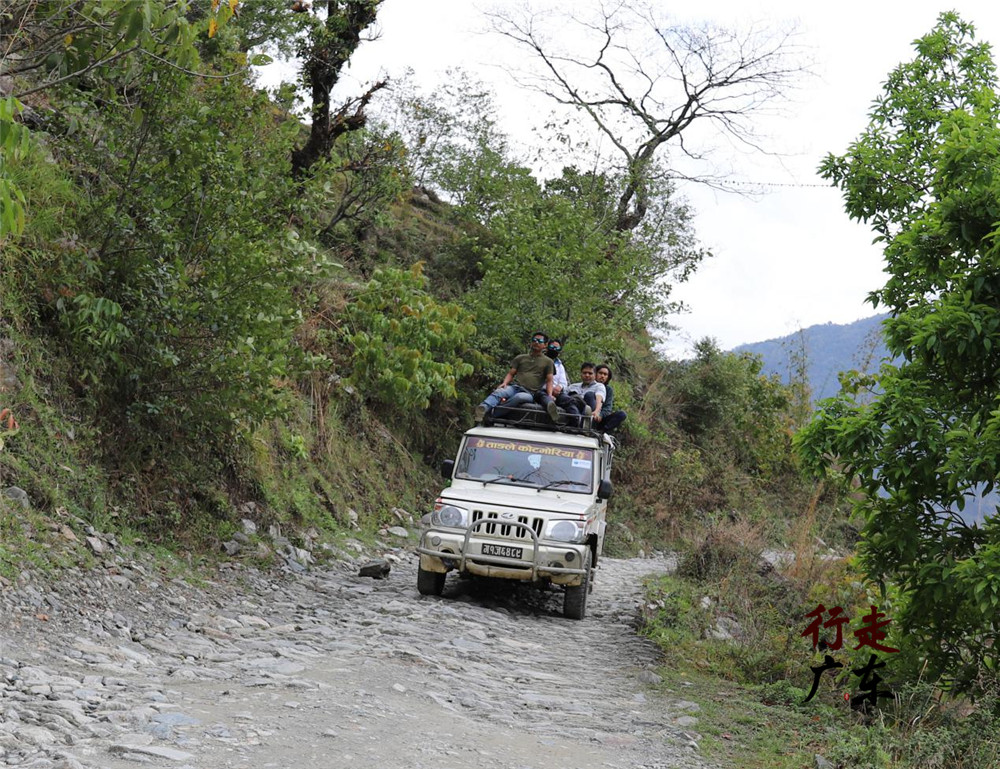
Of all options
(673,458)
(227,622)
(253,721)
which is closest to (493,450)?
(227,622)

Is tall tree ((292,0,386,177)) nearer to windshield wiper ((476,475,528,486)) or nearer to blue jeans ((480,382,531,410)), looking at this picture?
blue jeans ((480,382,531,410))

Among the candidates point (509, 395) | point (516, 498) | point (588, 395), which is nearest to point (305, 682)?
point (516, 498)

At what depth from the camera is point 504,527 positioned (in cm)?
1091

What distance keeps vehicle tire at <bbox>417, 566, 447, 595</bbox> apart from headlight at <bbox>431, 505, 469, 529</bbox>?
61 centimetres

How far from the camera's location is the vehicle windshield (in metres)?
11.8

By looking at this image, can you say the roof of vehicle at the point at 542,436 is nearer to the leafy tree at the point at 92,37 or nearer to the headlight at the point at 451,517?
the headlight at the point at 451,517

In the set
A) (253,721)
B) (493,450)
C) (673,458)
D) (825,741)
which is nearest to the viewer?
(253,721)

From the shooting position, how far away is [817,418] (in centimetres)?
794

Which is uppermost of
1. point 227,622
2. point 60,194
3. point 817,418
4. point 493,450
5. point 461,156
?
point 461,156

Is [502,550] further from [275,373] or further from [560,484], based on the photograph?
[275,373]

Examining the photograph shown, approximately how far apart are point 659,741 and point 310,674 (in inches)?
101

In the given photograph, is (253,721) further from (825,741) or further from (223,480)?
(223,480)

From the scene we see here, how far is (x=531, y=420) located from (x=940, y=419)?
6.78 meters

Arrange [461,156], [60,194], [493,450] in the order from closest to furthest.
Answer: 1. [60,194]
2. [493,450]
3. [461,156]
